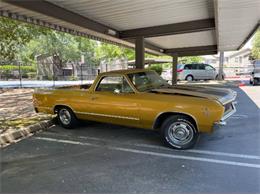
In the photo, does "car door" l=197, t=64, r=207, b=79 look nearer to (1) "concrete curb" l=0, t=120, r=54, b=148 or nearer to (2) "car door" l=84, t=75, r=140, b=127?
(1) "concrete curb" l=0, t=120, r=54, b=148

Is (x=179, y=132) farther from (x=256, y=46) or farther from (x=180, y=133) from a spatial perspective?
(x=256, y=46)

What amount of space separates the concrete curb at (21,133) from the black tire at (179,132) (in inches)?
136

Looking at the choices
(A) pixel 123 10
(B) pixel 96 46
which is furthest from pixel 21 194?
(B) pixel 96 46

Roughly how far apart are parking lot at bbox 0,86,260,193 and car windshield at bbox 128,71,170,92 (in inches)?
46.2

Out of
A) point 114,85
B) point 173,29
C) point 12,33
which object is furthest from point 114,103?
point 12,33

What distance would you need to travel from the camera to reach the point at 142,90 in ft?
19.7

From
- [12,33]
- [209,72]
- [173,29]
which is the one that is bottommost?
[209,72]

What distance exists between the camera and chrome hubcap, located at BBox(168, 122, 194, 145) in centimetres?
531

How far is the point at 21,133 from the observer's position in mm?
6520

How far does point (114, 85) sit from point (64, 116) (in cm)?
176

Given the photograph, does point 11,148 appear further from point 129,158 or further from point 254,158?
point 254,158

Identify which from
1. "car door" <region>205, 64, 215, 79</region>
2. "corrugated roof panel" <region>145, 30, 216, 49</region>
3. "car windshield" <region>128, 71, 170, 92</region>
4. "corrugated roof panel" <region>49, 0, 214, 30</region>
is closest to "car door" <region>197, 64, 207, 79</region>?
"car door" <region>205, 64, 215, 79</region>

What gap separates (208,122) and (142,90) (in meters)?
1.64

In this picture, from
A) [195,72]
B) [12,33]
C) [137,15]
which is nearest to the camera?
[137,15]
